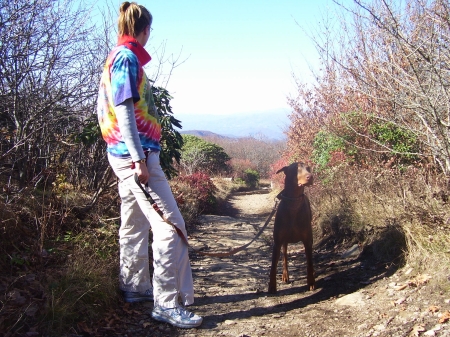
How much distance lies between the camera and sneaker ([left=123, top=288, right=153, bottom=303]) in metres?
3.68

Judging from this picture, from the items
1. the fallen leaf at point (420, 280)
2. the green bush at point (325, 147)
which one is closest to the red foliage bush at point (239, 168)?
the green bush at point (325, 147)

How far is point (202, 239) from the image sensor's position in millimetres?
6863

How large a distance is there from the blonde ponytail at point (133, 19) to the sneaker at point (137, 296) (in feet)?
7.02

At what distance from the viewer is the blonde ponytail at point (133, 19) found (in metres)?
3.14

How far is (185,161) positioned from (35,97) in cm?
1161

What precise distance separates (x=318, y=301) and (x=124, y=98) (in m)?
2.51

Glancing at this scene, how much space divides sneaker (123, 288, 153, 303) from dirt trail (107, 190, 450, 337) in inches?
4.0

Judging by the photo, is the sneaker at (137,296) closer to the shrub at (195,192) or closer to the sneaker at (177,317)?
the sneaker at (177,317)

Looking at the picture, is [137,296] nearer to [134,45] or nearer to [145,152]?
[145,152]

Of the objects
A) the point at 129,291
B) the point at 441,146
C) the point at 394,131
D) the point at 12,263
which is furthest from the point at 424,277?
the point at 394,131

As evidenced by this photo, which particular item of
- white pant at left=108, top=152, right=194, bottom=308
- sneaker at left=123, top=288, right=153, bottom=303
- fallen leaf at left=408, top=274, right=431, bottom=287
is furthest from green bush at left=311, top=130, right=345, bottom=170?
white pant at left=108, top=152, right=194, bottom=308

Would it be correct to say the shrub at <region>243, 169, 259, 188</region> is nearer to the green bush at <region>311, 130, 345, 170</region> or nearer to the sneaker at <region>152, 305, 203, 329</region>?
the green bush at <region>311, 130, 345, 170</region>

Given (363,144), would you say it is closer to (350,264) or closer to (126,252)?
(350,264)

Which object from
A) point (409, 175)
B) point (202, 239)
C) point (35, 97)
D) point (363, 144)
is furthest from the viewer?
point (363, 144)
